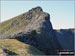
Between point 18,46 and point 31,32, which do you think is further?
point 31,32

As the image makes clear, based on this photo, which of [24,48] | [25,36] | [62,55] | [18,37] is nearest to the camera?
[62,55]

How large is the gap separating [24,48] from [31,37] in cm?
7058

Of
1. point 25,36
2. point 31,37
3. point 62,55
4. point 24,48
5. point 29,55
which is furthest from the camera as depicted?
point 31,37

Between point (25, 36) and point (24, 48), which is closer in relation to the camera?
point (24, 48)

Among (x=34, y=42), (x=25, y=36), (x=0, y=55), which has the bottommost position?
(x=34, y=42)

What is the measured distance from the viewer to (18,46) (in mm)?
120562

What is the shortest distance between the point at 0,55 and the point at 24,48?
289 ft

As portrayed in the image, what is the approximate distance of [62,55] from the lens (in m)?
28.1

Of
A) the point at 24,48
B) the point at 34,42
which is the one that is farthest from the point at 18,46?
the point at 34,42

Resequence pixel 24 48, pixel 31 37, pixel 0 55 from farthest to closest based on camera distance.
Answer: pixel 31 37 → pixel 24 48 → pixel 0 55

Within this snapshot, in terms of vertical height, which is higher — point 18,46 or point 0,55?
point 0,55

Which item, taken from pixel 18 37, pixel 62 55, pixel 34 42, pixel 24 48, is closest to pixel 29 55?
pixel 24 48

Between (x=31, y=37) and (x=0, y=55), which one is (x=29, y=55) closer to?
(x=0, y=55)

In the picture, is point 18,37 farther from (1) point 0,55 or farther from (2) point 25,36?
(1) point 0,55
